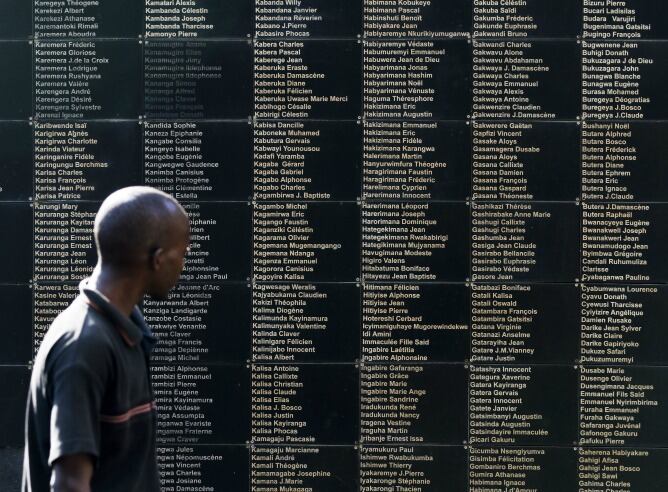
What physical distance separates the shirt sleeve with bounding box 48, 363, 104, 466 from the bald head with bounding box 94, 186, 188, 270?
0.47 meters

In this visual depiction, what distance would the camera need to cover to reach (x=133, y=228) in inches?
136

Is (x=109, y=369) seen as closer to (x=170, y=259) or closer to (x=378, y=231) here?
(x=170, y=259)

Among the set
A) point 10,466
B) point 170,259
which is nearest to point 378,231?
point 10,466

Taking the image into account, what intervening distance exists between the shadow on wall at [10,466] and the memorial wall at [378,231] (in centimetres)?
2

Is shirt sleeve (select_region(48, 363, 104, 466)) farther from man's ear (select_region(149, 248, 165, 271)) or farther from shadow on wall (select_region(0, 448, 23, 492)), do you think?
shadow on wall (select_region(0, 448, 23, 492))

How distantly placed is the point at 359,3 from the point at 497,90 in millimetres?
1061

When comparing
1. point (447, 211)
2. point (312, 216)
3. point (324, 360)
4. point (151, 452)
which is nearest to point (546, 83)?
Result: point (447, 211)

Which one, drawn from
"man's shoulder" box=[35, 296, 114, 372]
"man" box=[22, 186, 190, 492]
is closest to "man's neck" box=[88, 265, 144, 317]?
"man" box=[22, 186, 190, 492]

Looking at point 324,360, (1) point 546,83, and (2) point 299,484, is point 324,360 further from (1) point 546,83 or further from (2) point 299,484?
(1) point 546,83

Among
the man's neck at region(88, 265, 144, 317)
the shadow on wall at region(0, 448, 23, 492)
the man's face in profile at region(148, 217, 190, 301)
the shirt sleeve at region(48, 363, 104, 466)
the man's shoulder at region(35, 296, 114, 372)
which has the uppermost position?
the man's face in profile at region(148, 217, 190, 301)

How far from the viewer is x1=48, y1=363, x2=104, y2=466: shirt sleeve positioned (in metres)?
3.11

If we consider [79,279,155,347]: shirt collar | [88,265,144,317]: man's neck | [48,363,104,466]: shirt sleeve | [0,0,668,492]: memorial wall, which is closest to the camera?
[48,363,104,466]: shirt sleeve

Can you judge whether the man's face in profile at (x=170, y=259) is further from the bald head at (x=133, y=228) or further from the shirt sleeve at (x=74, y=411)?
the shirt sleeve at (x=74, y=411)

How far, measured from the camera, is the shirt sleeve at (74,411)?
3.11m
